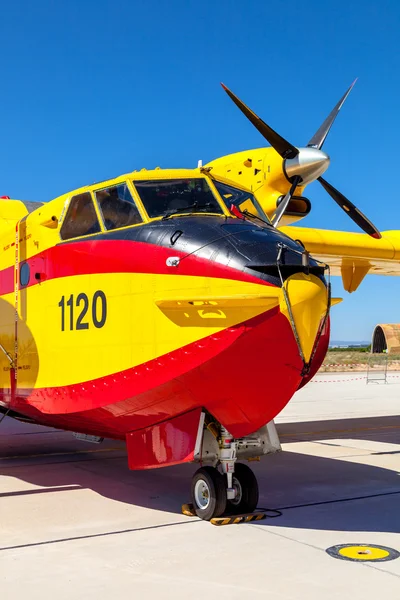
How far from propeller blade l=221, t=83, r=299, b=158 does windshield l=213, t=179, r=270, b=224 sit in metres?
4.33

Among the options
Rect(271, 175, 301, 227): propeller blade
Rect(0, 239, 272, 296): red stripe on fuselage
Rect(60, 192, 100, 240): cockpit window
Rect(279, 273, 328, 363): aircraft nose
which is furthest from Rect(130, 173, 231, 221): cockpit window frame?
Rect(271, 175, 301, 227): propeller blade

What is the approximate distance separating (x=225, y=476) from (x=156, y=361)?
1.47m

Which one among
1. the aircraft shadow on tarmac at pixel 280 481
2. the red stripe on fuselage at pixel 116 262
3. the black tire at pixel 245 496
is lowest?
the aircraft shadow on tarmac at pixel 280 481

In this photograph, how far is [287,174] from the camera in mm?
12945

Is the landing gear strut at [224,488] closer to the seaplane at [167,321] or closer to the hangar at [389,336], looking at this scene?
the seaplane at [167,321]

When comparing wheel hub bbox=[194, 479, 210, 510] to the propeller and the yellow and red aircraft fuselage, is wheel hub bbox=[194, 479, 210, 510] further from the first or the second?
the propeller

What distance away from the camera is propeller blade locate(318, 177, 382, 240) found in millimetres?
12805

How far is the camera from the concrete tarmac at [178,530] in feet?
17.5

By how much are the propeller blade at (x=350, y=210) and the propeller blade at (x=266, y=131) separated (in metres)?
1.02

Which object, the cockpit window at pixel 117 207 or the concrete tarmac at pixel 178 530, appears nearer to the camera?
the concrete tarmac at pixel 178 530

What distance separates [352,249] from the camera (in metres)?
15.8

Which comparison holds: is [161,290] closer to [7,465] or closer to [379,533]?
[379,533]

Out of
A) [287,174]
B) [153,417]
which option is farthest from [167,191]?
[287,174]

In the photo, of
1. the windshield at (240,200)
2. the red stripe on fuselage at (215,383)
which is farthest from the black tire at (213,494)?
the windshield at (240,200)
